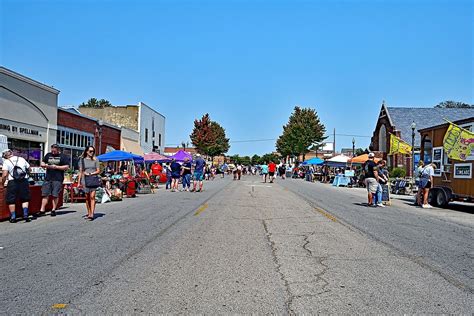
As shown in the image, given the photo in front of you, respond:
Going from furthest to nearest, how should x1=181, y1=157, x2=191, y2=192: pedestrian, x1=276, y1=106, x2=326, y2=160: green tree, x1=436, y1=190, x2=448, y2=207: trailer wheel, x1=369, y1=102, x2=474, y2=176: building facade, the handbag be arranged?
x1=276, y1=106, x2=326, y2=160: green tree < x1=369, y1=102, x2=474, y2=176: building facade < x1=181, y1=157, x2=191, y2=192: pedestrian < x1=436, y1=190, x2=448, y2=207: trailer wheel < the handbag

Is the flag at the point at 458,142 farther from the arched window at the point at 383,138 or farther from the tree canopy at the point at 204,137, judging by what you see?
Result: the tree canopy at the point at 204,137

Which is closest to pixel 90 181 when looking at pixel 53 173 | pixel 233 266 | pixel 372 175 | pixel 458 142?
pixel 53 173

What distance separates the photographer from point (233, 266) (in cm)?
655

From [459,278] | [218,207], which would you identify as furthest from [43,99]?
[459,278]

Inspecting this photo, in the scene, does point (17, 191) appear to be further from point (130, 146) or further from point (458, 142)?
point (130, 146)

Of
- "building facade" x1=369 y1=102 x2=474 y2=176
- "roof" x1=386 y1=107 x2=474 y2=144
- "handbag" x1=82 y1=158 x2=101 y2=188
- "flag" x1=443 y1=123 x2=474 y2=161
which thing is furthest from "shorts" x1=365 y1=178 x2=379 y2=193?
"roof" x1=386 y1=107 x2=474 y2=144

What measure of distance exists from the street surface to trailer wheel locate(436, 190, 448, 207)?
530 centimetres

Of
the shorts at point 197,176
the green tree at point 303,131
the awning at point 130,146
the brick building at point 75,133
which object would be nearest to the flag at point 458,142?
the shorts at point 197,176

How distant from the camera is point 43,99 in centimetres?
2584

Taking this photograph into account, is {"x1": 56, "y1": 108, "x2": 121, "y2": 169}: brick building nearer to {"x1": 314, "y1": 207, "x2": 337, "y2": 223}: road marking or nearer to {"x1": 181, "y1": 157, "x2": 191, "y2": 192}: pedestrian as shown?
{"x1": 181, "y1": 157, "x2": 191, "y2": 192}: pedestrian

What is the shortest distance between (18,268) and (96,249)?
1.48 m

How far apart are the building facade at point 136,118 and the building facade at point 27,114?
20.1 meters

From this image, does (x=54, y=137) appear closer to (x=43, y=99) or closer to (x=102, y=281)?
(x=43, y=99)

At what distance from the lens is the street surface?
4914 mm
